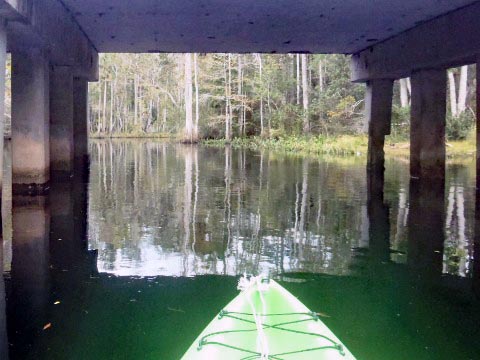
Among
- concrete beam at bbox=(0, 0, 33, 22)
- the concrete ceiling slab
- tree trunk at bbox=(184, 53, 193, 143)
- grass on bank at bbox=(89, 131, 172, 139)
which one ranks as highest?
tree trunk at bbox=(184, 53, 193, 143)

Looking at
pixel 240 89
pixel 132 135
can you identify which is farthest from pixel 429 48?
pixel 132 135

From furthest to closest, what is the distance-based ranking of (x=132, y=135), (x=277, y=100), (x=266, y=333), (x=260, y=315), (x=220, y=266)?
(x=132, y=135) → (x=277, y=100) → (x=220, y=266) → (x=260, y=315) → (x=266, y=333)

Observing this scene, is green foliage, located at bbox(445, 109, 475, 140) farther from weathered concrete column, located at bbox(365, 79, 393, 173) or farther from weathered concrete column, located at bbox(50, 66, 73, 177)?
weathered concrete column, located at bbox(50, 66, 73, 177)

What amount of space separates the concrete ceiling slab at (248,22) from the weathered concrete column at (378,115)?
1674 mm

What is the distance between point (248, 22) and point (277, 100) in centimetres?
3306

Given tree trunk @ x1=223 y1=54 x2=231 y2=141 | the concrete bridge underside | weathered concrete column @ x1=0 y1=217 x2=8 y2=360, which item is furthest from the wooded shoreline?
weathered concrete column @ x1=0 y1=217 x2=8 y2=360

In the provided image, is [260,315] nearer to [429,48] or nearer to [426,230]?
[426,230]

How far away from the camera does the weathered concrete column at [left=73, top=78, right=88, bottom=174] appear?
23953 mm

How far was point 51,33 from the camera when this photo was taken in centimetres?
1373

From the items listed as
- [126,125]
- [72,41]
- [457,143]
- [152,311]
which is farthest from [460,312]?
[126,125]

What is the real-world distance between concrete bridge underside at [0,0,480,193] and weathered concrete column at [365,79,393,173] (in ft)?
0.12

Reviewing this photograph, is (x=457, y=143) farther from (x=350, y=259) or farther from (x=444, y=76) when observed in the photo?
(x=350, y=259)

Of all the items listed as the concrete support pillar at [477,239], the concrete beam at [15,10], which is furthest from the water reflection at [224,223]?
the concrete beam at [15,10]

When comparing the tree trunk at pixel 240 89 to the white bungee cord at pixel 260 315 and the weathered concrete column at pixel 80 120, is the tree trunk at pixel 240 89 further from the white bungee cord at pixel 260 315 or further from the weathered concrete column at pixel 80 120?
the white bungee cord at pixel 260 315
